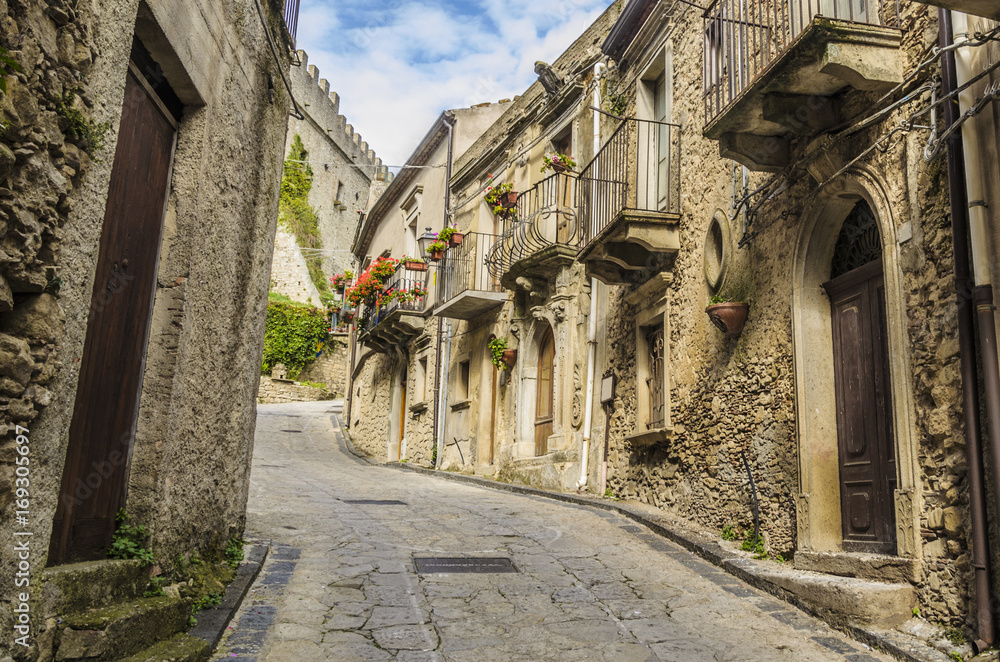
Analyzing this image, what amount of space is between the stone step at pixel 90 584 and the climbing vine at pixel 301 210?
34630mm

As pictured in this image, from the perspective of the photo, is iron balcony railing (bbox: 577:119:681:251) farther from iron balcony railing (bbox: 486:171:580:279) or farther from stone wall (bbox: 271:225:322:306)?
stone wall (bbox: 271:225:322:306)

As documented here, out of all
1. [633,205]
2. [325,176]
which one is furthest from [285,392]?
[633,205]

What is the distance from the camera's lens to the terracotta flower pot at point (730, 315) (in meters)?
7.35

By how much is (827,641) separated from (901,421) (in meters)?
1.40

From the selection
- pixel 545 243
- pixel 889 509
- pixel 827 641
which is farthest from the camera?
pixel 545 243

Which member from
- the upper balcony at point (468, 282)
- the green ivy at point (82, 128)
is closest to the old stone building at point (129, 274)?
the green ivy at point (82, 128)

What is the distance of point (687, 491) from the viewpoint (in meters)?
8.40

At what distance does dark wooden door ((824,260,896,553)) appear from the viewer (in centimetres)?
571

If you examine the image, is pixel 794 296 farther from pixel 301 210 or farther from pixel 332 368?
pixel 301 210

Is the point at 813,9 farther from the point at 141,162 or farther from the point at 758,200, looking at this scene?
the point at 141,162

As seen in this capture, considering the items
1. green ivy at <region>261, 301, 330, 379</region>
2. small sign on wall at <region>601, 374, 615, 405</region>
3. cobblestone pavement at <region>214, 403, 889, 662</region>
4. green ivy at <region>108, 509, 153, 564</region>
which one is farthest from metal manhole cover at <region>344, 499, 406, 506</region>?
green ivy at <region>261, 301, 330, 379</region>

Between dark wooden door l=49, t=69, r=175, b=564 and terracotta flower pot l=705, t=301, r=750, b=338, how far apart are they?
485cm

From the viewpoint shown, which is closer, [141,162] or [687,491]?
[141,162]

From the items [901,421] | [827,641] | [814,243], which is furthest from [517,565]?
[814,243]
